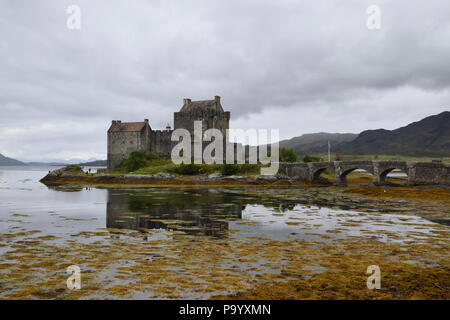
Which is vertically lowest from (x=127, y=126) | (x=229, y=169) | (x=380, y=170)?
(x=380, y=170)

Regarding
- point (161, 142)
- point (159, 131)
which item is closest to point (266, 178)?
point (161, 142)

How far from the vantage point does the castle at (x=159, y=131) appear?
7294 cm

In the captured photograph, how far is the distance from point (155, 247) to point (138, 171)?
54.6m

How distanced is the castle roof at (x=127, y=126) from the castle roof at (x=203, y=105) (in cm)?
1068

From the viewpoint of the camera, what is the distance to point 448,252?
32.2 ft

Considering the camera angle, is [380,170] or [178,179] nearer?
[380,170]

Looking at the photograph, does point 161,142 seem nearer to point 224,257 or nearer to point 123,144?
point 123,144

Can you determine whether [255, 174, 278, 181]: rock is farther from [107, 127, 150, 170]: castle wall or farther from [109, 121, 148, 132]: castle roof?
[109, 121, 148, 132]: castle roof

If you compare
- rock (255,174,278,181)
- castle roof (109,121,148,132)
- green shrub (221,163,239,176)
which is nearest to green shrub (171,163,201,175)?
green shrub (221,163,239,176)

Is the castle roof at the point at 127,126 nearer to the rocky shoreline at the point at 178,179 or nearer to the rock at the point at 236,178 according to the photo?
the rocky shoreline at the point at 178,179

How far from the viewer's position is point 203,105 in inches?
2943

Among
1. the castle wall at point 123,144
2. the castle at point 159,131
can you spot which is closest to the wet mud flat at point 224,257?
the castle at point 159,131

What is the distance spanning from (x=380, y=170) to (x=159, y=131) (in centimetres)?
5166

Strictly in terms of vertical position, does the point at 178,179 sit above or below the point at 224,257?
above
